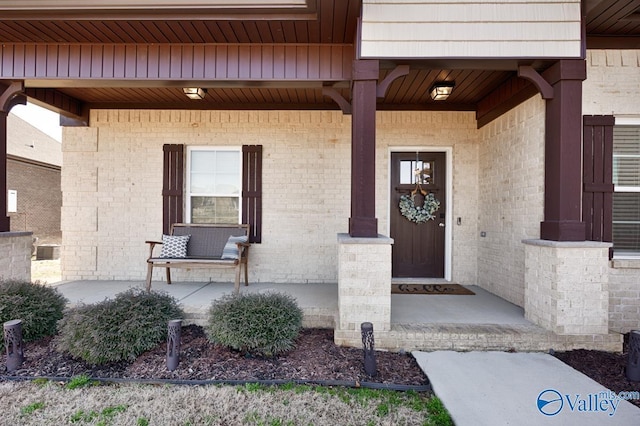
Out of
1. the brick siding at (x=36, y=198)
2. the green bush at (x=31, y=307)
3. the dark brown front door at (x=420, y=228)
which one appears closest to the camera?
the green bush at (x=31, y=307)

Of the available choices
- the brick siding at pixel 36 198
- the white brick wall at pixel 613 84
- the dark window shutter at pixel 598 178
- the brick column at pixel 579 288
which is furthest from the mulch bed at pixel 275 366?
the brick siding at pixel 36 198

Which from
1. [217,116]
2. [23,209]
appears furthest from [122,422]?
[23,209]

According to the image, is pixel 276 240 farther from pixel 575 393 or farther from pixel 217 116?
pixel 575 393

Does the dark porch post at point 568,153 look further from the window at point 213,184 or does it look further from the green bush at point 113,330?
the window at point 213,184

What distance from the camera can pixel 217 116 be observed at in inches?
200

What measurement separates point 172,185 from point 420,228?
372cm

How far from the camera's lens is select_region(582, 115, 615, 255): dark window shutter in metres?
3.50

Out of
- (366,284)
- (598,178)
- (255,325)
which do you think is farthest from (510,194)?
(255,325)

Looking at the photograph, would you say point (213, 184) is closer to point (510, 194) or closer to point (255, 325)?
point (255, 325)

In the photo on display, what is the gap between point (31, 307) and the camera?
10.2 ft

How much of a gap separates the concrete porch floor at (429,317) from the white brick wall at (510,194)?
1.15 ft

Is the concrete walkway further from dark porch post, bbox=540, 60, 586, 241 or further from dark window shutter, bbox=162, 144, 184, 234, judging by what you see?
dark window shutter, bbox=162, 144, 184, 234

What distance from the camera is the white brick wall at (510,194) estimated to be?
370 centimetres

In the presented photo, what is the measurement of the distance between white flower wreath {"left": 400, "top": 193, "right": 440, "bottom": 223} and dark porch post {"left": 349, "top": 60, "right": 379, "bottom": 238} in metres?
2.03
